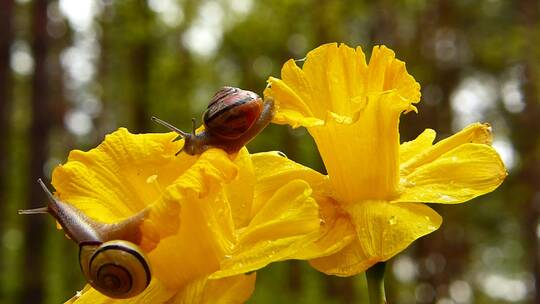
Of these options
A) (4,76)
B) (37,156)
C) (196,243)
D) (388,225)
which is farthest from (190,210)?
A: (37,156)

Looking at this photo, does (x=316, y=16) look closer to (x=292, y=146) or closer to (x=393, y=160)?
(x=292, y=146)

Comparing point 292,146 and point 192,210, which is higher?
point 192,210

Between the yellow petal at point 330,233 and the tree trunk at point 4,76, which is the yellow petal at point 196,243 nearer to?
the yellow petal at point 330,233

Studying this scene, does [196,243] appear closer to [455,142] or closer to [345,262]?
[345,262]

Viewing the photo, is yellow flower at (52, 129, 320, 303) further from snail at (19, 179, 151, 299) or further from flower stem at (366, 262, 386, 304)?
flower stem at (366, 262, 386, 304)

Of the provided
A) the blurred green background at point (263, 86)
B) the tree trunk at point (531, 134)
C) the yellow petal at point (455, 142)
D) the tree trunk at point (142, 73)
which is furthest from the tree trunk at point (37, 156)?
the yellow petal at point (455, 142)

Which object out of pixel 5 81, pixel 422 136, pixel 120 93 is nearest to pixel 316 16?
pixel 5 81
